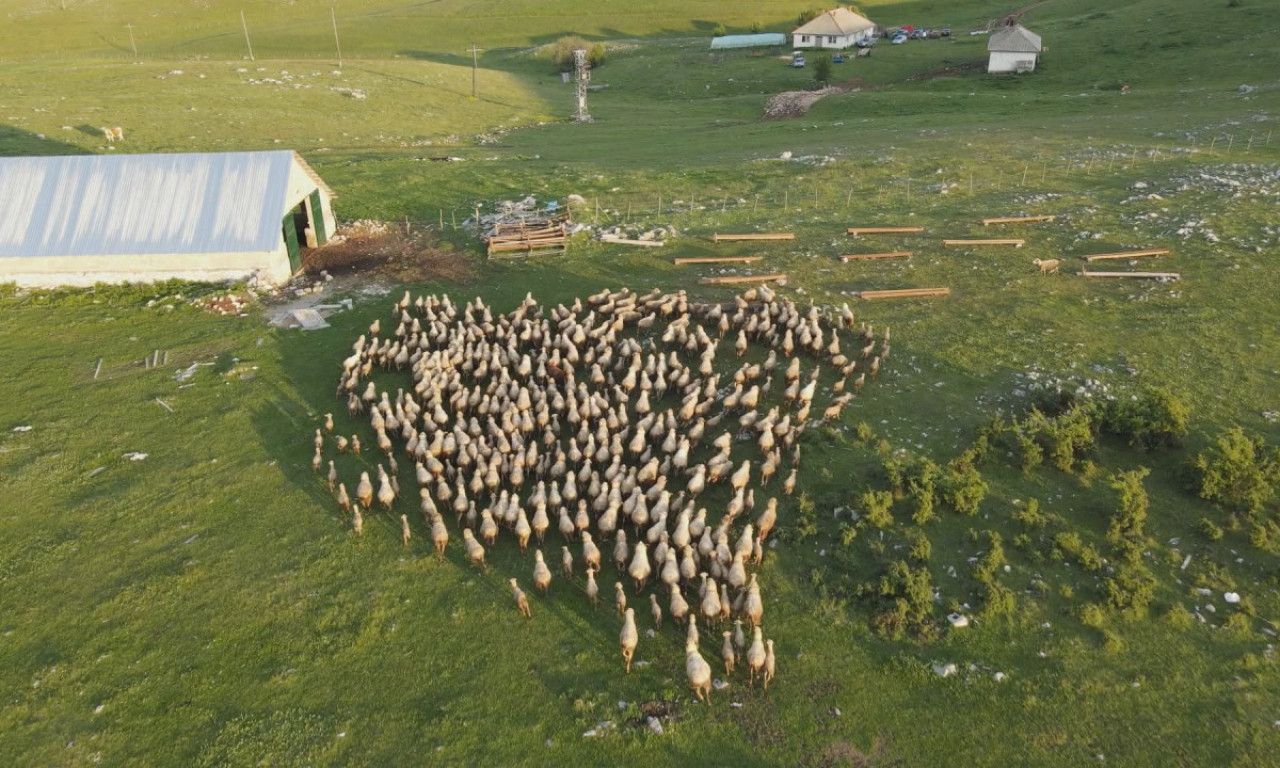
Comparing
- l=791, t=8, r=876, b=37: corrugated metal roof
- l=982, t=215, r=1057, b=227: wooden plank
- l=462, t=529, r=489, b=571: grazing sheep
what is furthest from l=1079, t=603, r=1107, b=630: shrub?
l=791, t=8, r=876, b=37: corrugated metal roof

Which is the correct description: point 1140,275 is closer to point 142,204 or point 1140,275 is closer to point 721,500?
point 721,500

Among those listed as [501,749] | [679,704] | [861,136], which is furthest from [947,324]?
[861,136]

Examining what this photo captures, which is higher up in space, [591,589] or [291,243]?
[291,243]

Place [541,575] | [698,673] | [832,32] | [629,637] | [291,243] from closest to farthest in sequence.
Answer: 1. [698,673]
2. [629,637]
3. [541,575]
4. [291,243]
5. [832,32]

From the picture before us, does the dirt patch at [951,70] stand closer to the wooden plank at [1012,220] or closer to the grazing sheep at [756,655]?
the wooden plank at [1012,220]

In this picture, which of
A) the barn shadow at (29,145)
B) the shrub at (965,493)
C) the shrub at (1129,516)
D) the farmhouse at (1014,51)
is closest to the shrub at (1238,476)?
the shrub at (1129,516)

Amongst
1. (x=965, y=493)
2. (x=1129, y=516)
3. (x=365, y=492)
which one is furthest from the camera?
(x=365, y=492)

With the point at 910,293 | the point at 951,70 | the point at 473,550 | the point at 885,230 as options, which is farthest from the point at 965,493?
the point at 951,70

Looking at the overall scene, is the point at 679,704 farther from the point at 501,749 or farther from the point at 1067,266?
the point at 1067,266
